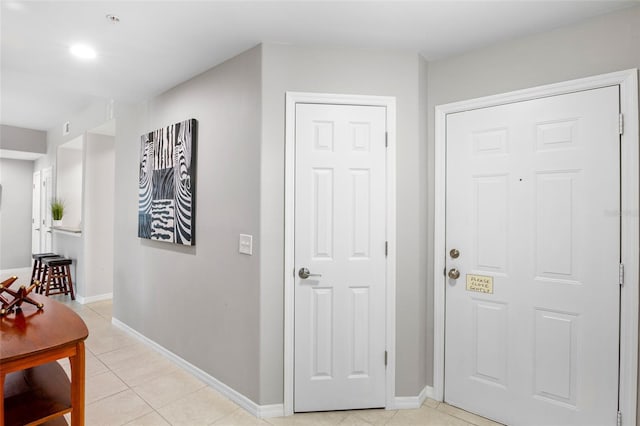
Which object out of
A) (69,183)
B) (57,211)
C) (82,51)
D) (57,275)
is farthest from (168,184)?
(69,183)

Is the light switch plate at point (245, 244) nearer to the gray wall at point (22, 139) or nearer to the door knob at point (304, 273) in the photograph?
the door knob at point (304, 273)

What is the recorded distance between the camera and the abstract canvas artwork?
9.12ft

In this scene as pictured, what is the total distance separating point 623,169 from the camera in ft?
5.99

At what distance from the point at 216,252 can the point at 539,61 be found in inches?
100

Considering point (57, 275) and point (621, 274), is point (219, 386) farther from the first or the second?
point (57, 275)

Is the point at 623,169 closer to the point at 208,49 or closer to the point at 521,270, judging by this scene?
the point at 521,270

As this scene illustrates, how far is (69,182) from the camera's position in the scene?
17.5 feet

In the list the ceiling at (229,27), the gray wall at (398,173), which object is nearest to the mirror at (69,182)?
the ceiling at (229,27)

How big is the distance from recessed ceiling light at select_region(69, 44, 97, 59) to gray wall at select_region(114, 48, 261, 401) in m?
0.70

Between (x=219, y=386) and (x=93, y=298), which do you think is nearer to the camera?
(x=219, y=386)

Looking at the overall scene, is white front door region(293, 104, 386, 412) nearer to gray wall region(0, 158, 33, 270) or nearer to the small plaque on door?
the small plaque on door

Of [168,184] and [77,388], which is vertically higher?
[168,184]

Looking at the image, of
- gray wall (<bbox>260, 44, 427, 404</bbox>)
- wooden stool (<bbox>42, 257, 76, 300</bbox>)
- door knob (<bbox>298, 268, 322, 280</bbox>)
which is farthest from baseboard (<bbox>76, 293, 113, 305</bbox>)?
door knob (<bbox>298, 268, 322, 280</bbox>)

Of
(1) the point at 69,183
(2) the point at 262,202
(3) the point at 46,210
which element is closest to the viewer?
(2) the point at 262,202
